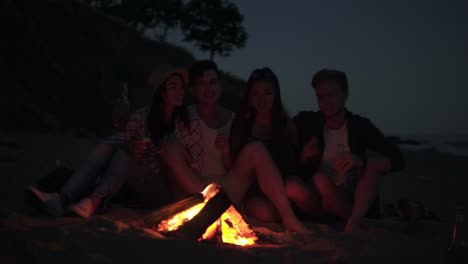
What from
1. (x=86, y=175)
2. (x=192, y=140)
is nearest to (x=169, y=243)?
(x=86, y=175)

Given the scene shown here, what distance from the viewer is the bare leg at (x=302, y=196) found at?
11.8 ft

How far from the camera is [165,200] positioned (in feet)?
12.7

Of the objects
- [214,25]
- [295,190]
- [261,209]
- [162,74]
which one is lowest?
[261,209]

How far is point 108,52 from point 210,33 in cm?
1251

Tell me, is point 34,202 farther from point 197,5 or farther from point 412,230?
point 197,5

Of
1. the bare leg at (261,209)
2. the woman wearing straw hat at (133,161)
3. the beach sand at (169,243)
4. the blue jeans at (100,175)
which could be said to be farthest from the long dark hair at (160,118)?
the bare leg at (261,209)

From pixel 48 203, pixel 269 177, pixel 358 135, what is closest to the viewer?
pixel 48 203

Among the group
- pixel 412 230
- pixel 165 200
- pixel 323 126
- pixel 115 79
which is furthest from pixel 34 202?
pixel 115 79

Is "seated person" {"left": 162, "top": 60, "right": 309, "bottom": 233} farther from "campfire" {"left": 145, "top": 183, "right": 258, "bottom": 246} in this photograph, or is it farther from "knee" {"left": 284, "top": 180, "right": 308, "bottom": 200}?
"campfire" {"left": 145, "top": 183, "right": 258, "bottom": 246}

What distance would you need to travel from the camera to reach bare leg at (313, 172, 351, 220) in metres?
3.58

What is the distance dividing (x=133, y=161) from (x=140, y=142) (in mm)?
189

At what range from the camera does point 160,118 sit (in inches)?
155

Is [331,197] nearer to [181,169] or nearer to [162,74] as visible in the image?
[181,169]

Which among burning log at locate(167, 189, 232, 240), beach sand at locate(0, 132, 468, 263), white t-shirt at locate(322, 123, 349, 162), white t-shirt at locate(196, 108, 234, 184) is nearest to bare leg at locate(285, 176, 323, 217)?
beach sand at locate(0, 132, 468, 263)
